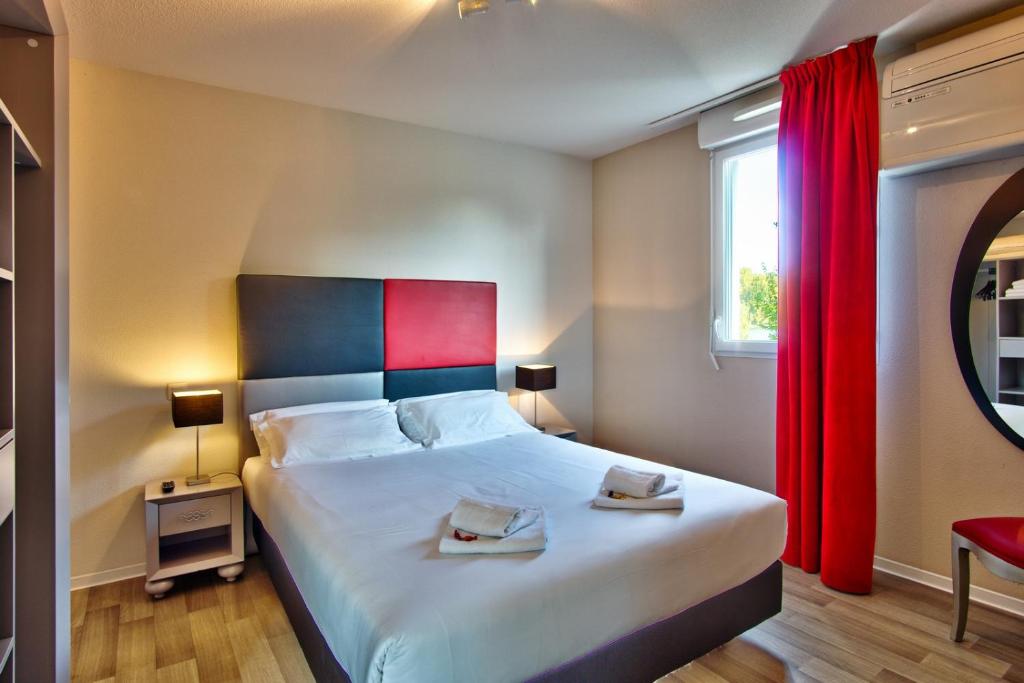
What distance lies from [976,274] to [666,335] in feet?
6.06

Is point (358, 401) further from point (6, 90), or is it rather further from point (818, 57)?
point (818, 57)

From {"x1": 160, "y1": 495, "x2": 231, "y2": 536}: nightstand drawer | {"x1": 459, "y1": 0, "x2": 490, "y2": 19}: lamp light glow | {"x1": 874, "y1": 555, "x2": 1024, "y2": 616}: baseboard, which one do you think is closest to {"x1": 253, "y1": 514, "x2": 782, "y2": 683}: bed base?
{"x1": 160, "y1": 495, "x2": 231, "y2": 536}: nightstand drawer

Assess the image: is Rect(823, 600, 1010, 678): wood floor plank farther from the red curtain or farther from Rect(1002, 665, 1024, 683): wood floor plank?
the red curtain

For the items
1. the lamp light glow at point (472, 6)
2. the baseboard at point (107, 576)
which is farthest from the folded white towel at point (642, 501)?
the baseboard at point (107, 576)

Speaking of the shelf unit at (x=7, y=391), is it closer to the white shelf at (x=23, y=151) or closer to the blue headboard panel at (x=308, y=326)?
the white shelf at (x=23, y=151)

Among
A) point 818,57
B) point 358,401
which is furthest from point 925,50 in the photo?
point 358,401

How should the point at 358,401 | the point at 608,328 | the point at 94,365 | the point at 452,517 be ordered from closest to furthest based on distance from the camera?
the point at 452,517, the point at 94,365, the point at 358,401, the point at 608,328

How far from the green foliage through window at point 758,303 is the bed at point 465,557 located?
4.52 feet

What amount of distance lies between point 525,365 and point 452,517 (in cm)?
246

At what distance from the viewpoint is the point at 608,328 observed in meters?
4.62

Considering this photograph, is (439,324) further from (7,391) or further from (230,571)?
(7,391)

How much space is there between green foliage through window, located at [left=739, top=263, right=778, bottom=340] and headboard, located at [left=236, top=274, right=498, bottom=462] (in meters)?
1.74

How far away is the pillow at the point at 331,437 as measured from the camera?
2.88 m

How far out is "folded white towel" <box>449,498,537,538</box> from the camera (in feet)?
5.97
